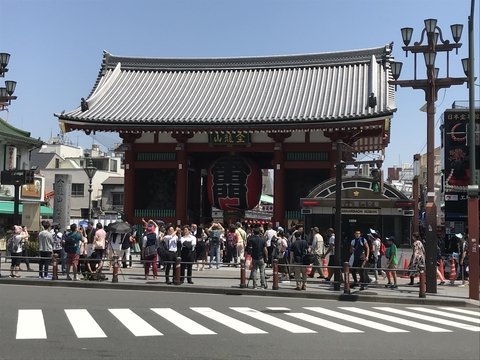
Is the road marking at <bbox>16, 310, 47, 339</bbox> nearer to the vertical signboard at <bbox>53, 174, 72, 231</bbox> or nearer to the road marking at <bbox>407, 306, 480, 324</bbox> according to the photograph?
the road marking at <bbox>407, 306, 480, 324</bbox>

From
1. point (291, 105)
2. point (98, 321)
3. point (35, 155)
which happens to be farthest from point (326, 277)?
point (35, 155)

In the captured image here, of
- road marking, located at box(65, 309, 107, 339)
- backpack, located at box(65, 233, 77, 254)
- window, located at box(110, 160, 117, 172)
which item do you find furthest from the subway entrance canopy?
window, located at box(110, 160, 117, 172)

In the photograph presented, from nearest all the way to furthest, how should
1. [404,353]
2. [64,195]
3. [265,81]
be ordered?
[404,353]
[64,195]
[265,81]

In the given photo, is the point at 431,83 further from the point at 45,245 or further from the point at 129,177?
the point at 129,177

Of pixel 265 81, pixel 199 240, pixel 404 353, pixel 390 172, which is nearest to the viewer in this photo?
pixel 404 353

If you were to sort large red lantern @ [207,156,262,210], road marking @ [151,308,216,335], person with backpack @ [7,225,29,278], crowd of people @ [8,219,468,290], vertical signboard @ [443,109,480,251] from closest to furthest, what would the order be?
1. road marking @ [151,308,216,335]
2. crowd of people @ [8,219,468,290]
3. person with backpack @ [7,225,29,278]
4. large red lantern @ [207,156,262,210]
5. vertical signboard @ [443,109,480,251]

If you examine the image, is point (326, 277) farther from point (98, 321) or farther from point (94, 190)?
point (94, 190)

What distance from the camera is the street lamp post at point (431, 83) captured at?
62.6 feet

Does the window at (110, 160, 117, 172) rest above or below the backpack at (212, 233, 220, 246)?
above

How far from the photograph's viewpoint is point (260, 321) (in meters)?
13.4

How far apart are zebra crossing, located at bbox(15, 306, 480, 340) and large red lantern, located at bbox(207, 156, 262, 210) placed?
51.1ft

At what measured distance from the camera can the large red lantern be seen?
3122 centimetres

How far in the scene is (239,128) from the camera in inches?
1186

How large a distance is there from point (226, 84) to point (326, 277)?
17.4 metres
